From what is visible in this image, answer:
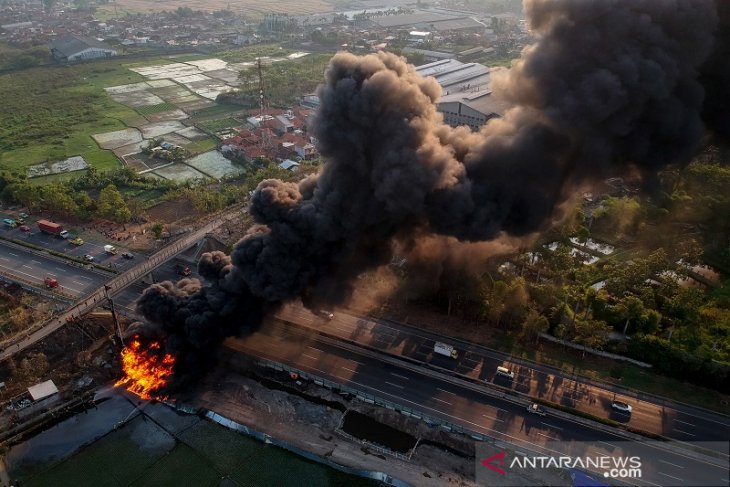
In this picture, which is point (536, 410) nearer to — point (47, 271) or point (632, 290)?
point (632, 290)

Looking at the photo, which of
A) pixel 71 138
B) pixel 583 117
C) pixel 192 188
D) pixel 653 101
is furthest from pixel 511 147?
pixel 71 138

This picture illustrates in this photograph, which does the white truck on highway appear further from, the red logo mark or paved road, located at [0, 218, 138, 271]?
paved road, located at [0, 218, 138, 271]

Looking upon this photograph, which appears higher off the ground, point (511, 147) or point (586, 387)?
point (511, 147)

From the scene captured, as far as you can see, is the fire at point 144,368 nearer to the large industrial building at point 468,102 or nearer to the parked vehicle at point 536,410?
the parked vehicle at point 536,410

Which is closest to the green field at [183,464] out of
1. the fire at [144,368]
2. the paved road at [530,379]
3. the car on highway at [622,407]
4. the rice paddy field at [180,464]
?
the rice paddy field at [180,464]

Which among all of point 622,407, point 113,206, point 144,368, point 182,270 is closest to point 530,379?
point 622,407

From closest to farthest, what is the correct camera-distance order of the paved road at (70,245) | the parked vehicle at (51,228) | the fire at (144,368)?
the fire at (144,368) < the paved road at (70,245) < the parked vehicle at (51,228)

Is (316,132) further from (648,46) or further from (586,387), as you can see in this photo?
(586,387)
